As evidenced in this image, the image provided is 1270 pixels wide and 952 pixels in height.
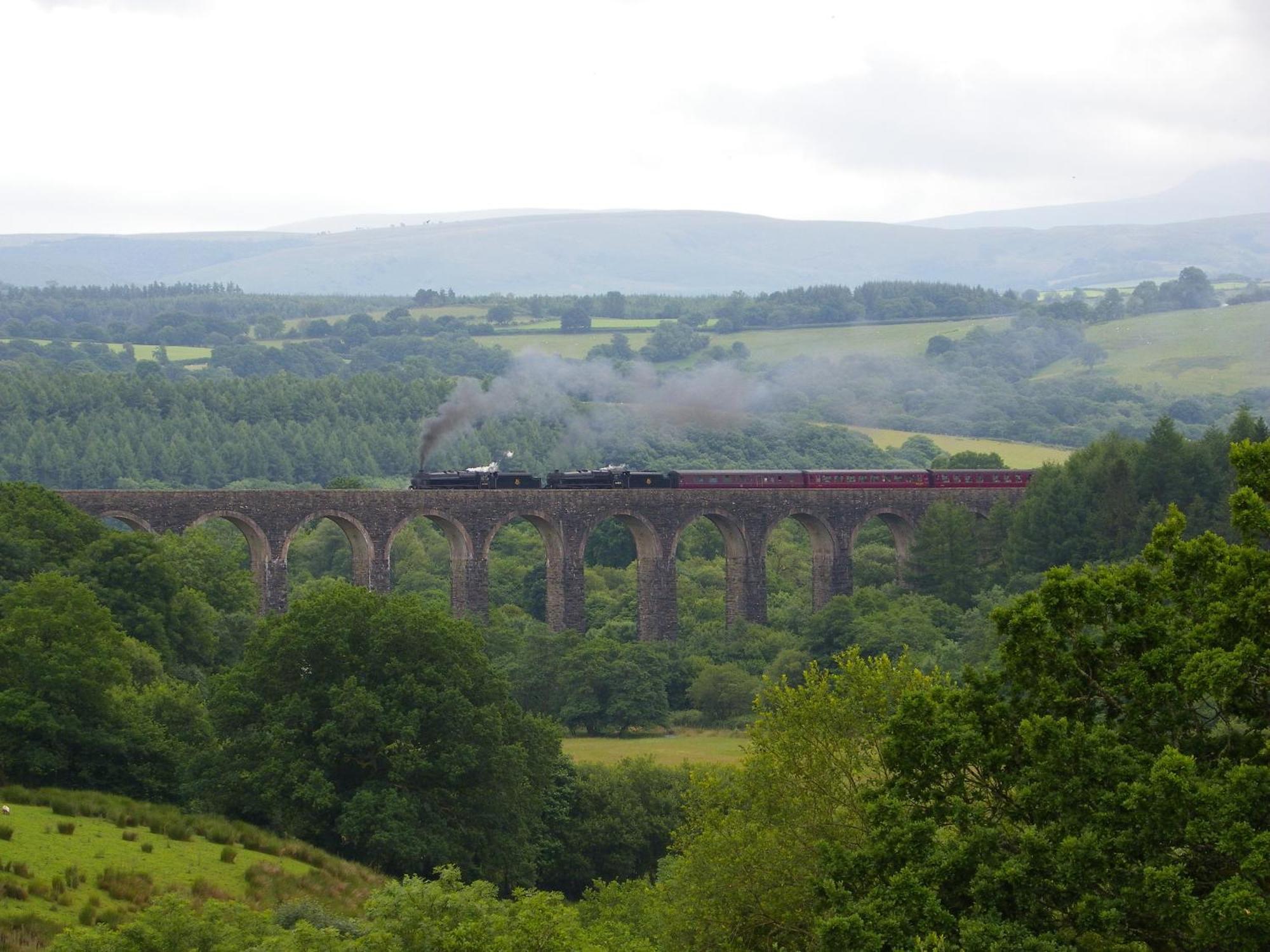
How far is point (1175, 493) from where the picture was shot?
81.1 meters

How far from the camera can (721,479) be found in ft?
289

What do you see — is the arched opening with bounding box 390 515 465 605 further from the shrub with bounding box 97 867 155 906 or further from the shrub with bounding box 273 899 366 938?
the shrub with bounding box 273 899 366 938

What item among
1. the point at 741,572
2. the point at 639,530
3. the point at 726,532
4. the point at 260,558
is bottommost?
the point at 741,572

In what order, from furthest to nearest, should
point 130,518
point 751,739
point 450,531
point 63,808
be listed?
point 450,531 → point 130,518 → point 751,739 → point 63,808

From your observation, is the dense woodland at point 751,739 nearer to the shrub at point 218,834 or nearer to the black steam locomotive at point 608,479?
the shrub at point 218,834

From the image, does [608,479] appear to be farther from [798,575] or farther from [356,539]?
[798,575]

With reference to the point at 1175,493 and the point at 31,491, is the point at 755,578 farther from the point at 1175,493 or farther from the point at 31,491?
the point at 31,491

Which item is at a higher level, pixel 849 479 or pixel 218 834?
pixel 849 479

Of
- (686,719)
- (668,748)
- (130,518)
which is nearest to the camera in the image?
(668,748)

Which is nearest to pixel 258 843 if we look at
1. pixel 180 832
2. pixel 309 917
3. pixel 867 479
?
pixel 180 832

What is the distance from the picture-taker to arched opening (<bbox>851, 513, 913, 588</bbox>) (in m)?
92.8

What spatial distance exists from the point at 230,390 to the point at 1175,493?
87.1 m

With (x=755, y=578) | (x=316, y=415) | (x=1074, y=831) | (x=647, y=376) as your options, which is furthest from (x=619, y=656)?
(x=316, y=415)

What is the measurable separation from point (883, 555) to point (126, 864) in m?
63.1
